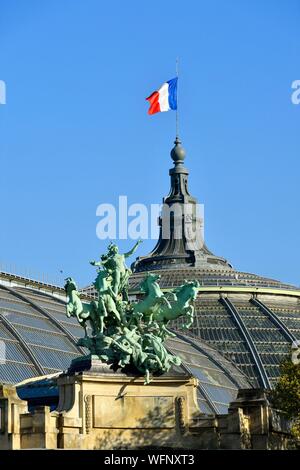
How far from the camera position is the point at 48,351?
106 metres

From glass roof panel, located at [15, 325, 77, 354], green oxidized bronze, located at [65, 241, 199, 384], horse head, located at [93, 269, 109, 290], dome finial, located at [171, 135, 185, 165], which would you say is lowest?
green oxidized bronze, located at [65, 241, 199, 384]

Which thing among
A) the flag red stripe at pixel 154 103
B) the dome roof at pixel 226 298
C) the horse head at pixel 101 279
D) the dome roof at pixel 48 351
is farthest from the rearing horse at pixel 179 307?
the dome roof at pixel 226 298

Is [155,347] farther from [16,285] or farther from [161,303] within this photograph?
[16,285]

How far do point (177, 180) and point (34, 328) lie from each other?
156ft

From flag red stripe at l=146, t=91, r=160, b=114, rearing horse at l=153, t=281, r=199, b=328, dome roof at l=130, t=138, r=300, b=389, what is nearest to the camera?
rearing horse at l=153, t=281, r=199, b=328

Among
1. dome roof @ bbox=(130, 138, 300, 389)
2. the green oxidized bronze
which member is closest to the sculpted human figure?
the green oxidized bronze

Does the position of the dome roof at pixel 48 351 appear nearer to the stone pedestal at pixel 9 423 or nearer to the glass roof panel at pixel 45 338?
the glass roof panel at pixel 45 338

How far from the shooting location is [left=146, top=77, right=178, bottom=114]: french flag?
104688 millimetres

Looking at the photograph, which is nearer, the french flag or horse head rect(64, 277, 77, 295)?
horse head rect(64, 277, 77, 295)

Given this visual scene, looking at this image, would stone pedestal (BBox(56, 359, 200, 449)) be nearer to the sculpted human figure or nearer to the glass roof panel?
the sculpted human figure

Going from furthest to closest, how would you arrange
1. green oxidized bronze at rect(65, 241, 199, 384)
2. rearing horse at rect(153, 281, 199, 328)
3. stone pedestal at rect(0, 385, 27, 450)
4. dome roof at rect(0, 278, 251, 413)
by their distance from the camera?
dome roof at rect(0, 278, 251, 413) → rearing horse at rect(153, 281, 199, 328) → green oxidized bronze at rect(65, 241, 199, 384) → stone pedestal at rect(0, 385, 27, 450)

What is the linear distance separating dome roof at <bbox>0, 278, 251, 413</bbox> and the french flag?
1675cm

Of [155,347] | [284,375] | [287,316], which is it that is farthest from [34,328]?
[287,316]
